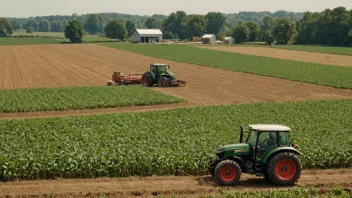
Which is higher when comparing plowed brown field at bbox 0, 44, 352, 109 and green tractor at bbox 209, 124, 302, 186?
green tractor at bbox 209, 124, 302, 186

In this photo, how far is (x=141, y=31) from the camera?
164250 millimetres

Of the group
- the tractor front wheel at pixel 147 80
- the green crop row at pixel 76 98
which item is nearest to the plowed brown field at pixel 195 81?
the tractor front wheel at pixel 147 80

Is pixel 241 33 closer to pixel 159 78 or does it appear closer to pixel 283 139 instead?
pixel 159 78

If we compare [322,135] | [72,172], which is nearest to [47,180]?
[72,172]

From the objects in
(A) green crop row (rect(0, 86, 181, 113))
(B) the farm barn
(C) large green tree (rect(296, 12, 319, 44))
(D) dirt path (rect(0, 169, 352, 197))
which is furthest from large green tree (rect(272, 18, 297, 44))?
(D) dirt path (rect(0, 169, 352, 197))

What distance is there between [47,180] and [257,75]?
141ft

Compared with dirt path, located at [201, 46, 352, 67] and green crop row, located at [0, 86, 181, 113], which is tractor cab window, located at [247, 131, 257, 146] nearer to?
green crop row, located at [0, 86, 181, 113]

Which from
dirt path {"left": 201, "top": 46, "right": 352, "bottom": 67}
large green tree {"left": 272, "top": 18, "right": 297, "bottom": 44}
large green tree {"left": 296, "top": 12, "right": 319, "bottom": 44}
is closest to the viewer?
dirt path {"left": 201, "top": 46, "right": 352, "bottom": 67}

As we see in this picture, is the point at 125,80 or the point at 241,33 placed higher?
the point at 241,33

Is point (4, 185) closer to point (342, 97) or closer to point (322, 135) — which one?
point (322, 135)

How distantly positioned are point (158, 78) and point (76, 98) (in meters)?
9.89

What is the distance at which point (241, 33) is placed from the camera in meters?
170

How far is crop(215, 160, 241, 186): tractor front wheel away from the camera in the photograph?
15781 millimetres

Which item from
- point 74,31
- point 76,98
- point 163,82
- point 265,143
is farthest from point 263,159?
Result: point 74,31
